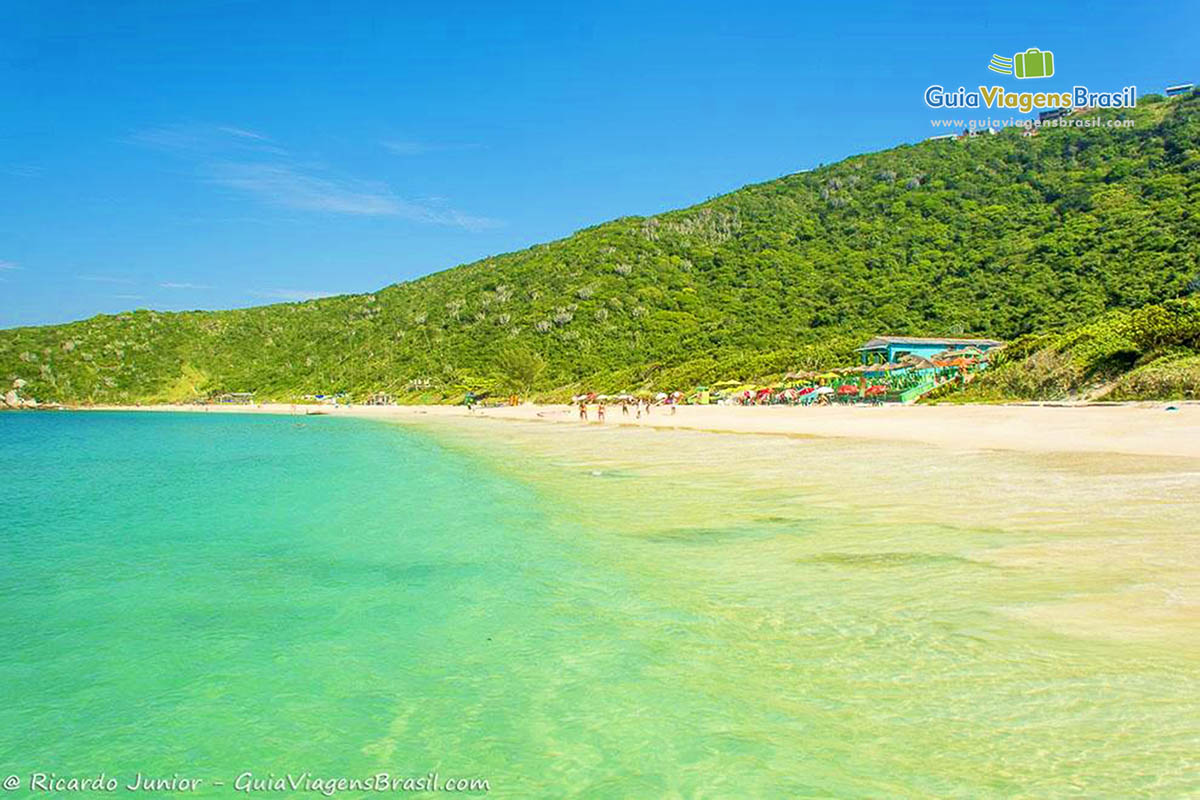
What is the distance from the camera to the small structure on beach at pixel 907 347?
45031mm

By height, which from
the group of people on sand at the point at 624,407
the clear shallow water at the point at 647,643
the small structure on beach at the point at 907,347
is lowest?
the clear shallow water at the point at 647,643

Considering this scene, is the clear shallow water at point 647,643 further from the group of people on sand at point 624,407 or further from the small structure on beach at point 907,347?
the small structure on beach at point 907,347

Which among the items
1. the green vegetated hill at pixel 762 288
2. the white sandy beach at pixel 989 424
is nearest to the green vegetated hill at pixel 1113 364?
the white sandy beach at pixel 989 424

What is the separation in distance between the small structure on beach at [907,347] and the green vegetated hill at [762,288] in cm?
274

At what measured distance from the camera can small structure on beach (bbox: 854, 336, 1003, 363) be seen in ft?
148

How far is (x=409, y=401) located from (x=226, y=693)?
73.4m

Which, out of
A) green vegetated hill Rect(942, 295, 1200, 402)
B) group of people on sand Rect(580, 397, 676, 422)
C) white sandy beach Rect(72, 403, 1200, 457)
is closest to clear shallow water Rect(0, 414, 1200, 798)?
white sandy beach Rect(72, 403, 1200, 457)

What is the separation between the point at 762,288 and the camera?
7256 cm

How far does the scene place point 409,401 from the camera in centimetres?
7606

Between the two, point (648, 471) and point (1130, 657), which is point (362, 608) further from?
point (648, 471)

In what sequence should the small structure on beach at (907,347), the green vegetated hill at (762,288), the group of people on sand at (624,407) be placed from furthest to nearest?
the green vegetated hill at (762,288) < the small structure on beach at (907,347) < the group of people on sand at (624,407)

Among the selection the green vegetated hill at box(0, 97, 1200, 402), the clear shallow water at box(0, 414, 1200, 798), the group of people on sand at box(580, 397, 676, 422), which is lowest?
the clear shallow water at box(0, 414, 1200, 798)

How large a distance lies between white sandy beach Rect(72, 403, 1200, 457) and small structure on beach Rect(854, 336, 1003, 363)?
11.0 meters

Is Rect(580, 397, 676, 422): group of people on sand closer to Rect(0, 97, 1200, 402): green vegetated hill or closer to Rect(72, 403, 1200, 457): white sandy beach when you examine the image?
Rect(72, 403, 1200, 457): white sandy beach
